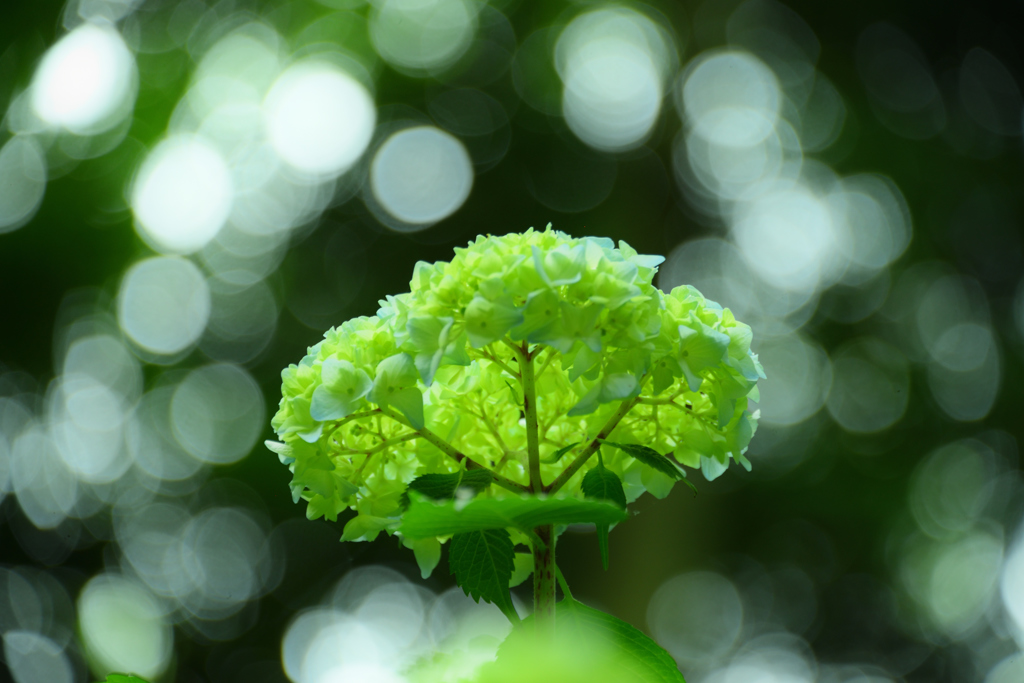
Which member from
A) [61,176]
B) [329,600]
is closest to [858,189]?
[329,600]

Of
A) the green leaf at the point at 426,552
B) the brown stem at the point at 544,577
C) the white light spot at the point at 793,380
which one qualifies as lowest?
the brown stem at the point at 544,577

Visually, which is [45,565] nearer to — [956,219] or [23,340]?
[23,340]

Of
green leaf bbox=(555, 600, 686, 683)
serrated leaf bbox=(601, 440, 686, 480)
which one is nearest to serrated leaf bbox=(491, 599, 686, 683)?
green leaf bbox=(555, 600, 686, 683)

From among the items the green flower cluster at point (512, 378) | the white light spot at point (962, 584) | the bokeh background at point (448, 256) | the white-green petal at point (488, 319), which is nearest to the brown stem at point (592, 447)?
the green flower cluster at point (512, 378)

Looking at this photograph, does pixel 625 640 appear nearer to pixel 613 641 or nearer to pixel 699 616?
pixel 613 641

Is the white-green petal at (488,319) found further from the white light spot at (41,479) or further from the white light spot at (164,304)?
the white light spot at (41,479)

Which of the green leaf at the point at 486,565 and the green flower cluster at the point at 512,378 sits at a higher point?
the green flower cluster at the point at 512,378
